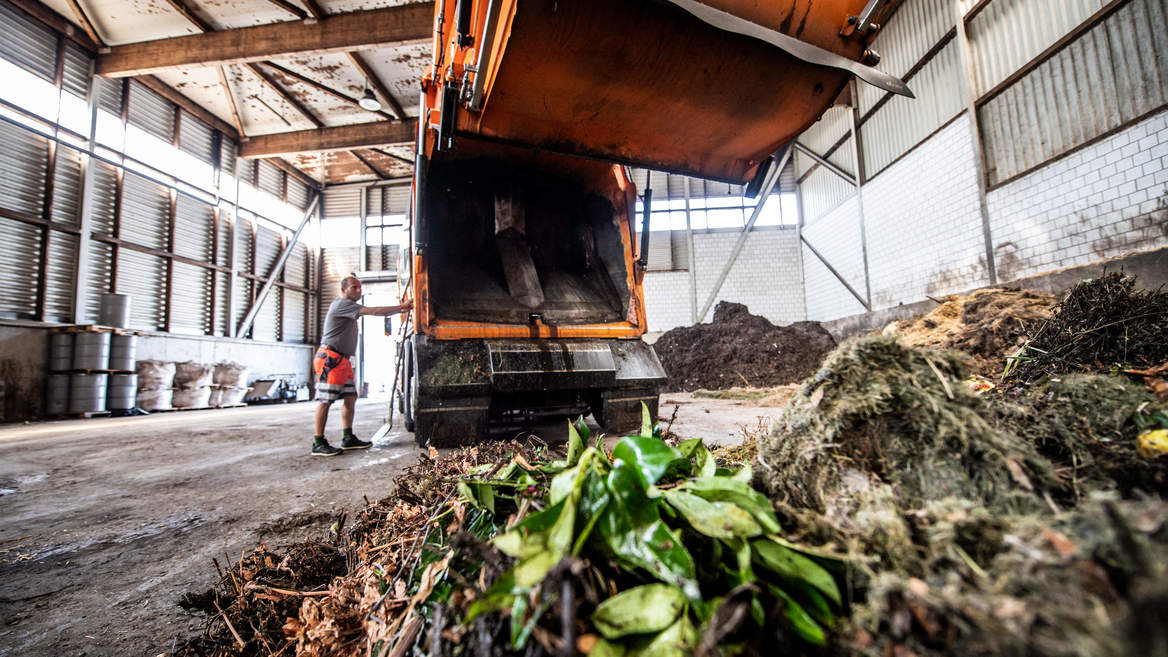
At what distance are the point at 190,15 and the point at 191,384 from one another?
796 cm

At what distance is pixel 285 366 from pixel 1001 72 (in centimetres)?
1847

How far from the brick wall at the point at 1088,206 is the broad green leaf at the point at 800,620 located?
8.09 meters

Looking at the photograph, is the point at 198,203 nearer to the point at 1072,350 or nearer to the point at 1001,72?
the point at 1072,350

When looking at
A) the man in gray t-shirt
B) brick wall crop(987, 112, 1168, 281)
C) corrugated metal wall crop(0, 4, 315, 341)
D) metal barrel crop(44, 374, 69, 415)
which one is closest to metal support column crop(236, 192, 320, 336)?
corrugated metal wall crop(0, 4, 315, 341)

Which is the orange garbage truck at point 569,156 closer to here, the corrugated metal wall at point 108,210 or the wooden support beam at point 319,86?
→ the wooden support beam at point 319,86

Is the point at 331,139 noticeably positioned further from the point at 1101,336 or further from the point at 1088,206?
the point at 1088,206

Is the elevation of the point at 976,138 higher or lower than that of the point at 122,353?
higher

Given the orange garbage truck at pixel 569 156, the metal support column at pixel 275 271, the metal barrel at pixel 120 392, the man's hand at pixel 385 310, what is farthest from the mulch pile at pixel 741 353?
the metal support column at pixel 275 271

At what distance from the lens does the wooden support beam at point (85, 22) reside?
28.1 feet

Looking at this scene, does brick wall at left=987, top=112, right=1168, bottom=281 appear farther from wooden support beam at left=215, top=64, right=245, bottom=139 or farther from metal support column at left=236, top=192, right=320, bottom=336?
metal support column at left=236, top=192, right=320, bottom=336

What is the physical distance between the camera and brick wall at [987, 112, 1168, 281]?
525 centimetres

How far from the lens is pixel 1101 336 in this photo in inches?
78.4

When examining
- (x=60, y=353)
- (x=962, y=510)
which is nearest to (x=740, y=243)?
(x=962, y=510)

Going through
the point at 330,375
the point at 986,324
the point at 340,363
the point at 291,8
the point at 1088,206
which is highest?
the point at 291,8
